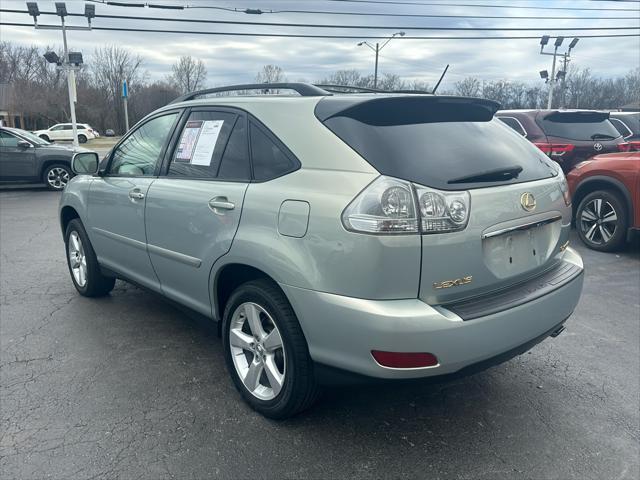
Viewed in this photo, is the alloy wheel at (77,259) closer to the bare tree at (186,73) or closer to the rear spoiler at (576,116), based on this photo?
the rear spoiler at (576,116)

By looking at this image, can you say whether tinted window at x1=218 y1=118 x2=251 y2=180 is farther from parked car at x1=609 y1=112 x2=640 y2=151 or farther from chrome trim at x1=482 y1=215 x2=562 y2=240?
parked car at x1=609 y1=112 x2=640 y2=151

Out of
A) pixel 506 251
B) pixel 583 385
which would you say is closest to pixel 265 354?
pixel 506 251

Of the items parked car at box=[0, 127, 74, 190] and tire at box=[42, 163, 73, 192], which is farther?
tire at box=[42, 163, 73, 192]

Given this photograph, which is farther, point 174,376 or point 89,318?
point 89,318

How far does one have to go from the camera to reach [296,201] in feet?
8.23

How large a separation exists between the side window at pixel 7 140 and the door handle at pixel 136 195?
10625 mm

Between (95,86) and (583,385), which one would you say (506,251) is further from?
(95,86)

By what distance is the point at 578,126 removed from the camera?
28.8ft

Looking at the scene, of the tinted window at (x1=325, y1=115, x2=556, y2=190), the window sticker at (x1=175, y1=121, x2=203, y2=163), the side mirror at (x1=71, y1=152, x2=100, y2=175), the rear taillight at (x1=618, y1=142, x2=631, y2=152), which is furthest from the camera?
the rear taillight at (x1=618, y1=142, x2=631, y2=152)

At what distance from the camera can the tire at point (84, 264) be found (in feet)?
15.4

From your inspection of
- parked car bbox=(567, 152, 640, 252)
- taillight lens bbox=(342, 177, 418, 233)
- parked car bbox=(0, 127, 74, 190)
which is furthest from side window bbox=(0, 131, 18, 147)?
taillight lens bbox=(342, 177, 418, 233)

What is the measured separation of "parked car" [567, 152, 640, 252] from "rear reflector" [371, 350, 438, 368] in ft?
17.6

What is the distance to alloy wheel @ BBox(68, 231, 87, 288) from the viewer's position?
486cm

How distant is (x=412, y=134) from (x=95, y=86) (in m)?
76.8
